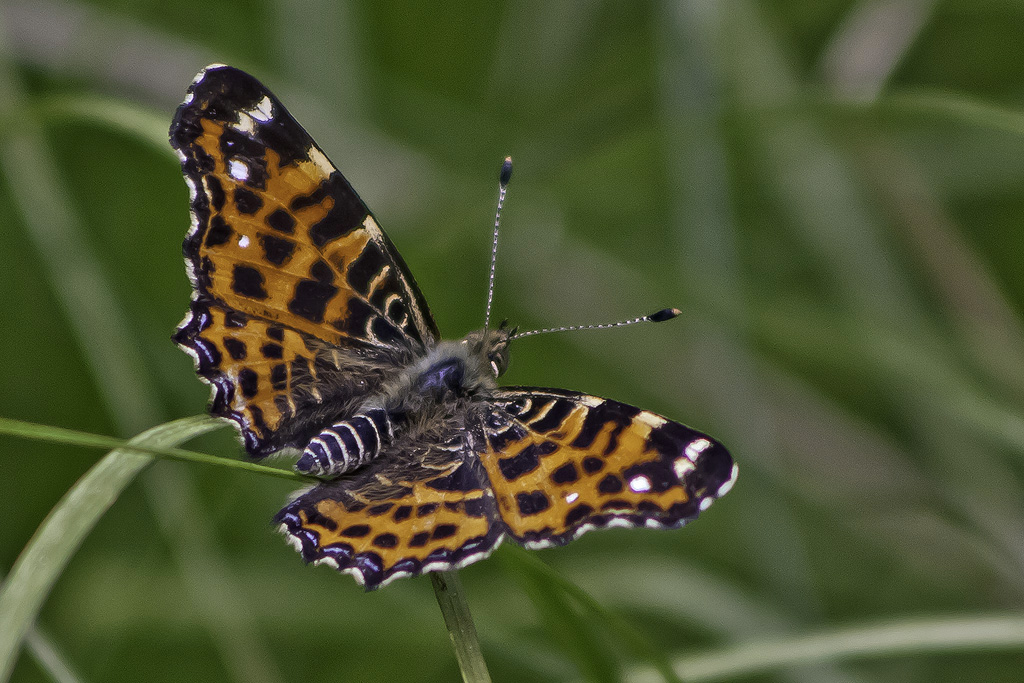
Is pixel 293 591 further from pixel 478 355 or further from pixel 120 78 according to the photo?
pixel 120 78

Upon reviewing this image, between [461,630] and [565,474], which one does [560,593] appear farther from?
[565,474]

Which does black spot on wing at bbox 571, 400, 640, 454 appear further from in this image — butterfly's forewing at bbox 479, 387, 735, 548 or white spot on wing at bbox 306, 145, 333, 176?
white spot on wing at bbox 306, 145, 333, 176

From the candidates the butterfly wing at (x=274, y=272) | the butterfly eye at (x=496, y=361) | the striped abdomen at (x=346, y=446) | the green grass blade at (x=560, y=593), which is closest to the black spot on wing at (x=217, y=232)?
the butterfly wing at (x=274, y=272)

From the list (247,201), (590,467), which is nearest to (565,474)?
(590,467)

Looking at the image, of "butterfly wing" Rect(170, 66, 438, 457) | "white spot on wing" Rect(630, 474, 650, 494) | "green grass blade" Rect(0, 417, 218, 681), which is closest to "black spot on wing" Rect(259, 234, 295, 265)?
"butterfly wing" Rect(170, 66, 438, 457)

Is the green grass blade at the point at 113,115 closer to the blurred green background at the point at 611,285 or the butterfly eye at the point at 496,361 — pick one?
the blurred green background at the point at 611,285
